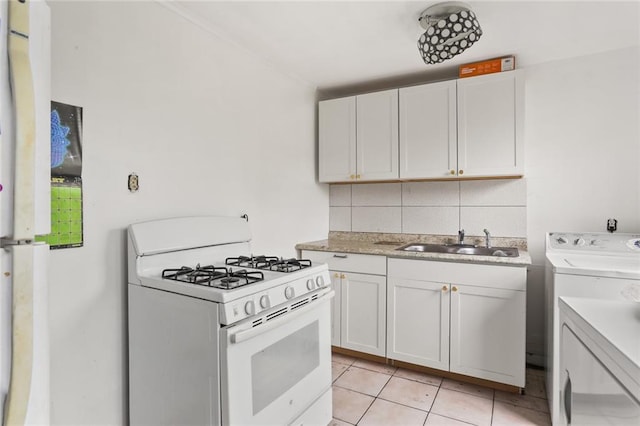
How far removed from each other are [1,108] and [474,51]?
8.26 feet

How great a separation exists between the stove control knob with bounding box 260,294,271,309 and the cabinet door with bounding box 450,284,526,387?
4.51 ft

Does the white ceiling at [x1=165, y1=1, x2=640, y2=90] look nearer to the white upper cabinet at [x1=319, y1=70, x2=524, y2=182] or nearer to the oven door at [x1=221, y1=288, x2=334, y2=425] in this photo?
the white upper cabinet at [x1=319, y1=70, x2=524, y2=182]

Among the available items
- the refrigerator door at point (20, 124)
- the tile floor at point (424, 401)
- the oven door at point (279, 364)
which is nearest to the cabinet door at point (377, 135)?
A: the oven door at point (279, 364)

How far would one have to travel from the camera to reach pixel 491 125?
93.3 inches

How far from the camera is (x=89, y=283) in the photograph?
143cm

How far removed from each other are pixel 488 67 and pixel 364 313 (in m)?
2.01

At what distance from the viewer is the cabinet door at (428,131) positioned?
8.21ft

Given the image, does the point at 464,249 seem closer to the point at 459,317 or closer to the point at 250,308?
the point at 459,317

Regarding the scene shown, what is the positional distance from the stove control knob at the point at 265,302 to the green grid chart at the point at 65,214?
799 mm

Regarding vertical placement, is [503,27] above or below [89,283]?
above

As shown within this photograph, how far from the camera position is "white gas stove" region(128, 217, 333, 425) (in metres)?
1.25

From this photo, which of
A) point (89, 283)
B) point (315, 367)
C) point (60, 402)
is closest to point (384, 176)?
point (315, 367)

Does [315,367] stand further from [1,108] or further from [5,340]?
[1,108]

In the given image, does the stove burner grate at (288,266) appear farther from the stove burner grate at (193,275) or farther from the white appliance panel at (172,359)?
the white appliance panel at (172,359)
